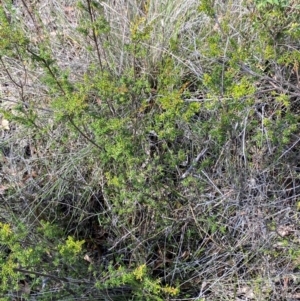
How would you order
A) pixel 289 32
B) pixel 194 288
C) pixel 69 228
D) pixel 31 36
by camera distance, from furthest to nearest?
pixel 31 36, pixel 69 228, pixel 194 288, pixel 289 32

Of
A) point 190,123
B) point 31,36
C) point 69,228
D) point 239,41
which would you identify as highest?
point 31,36

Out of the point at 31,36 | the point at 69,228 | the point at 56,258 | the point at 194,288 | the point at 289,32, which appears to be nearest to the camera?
the point at 56,258

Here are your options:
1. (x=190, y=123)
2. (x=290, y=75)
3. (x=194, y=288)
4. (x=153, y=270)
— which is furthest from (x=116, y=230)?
(x=290, y=75)

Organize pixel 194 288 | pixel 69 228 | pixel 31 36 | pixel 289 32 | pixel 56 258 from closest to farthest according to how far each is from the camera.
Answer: pixel 56 258
pixel 289 32
pixel 194 288
pixel 69 228
pixel 31 36

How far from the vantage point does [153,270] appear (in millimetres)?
2359

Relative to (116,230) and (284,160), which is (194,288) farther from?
(284,160)

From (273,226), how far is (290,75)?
0.77 meters

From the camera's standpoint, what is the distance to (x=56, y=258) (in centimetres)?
200

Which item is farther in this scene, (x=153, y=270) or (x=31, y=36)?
(x=31, y=36)

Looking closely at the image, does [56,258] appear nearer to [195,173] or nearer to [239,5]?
[195,173]

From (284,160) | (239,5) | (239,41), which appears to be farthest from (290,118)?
(239,5)

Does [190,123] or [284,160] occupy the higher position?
[190,123]

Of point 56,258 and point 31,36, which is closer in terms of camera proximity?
point 56,258

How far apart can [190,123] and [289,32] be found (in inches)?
23.6
